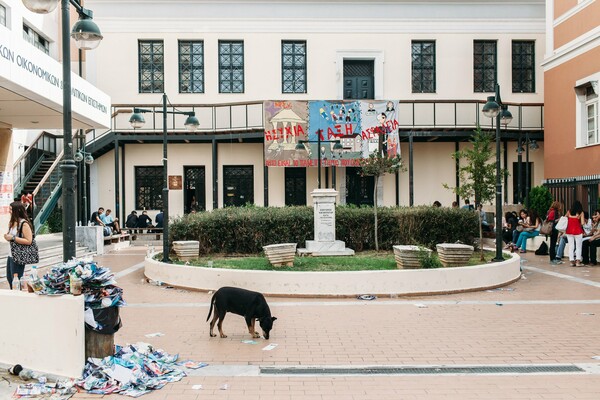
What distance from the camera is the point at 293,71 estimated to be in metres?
27.6

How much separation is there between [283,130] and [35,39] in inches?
442

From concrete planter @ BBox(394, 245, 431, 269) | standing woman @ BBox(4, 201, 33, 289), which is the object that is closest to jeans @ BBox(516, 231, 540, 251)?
concrete planter @ BBox(394, 245, 431, 269)

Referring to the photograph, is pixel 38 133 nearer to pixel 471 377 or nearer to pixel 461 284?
pixel 461 284

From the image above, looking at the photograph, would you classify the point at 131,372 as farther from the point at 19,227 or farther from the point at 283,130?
the point at 283,130

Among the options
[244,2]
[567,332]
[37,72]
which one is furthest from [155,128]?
[567,332]

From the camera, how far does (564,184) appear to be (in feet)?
65.3

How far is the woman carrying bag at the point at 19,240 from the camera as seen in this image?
9.77 m

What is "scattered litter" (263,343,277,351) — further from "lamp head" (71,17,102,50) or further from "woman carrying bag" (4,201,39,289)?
"woman carrying bag" (4,201,39,289)

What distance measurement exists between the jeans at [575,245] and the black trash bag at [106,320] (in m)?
13.1

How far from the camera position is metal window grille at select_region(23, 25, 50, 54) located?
75.9 ft

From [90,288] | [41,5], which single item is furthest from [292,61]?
[90,288]

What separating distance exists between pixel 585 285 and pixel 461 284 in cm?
305

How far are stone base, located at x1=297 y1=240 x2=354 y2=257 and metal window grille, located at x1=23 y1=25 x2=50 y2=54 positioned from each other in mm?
15049

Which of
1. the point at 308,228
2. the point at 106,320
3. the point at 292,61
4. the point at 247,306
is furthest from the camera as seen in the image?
the point at 292,61
